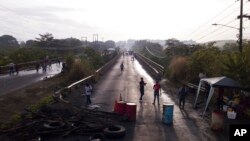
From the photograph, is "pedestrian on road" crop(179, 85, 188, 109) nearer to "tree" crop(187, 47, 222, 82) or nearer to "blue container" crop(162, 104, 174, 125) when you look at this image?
"blue container" crop(162, 104, 174, 125)

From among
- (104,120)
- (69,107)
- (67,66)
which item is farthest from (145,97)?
(67,66)

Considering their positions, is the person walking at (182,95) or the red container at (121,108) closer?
the red container at (121,108)

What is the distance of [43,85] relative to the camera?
1485 inches

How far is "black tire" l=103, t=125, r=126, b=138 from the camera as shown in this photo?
16766 mm

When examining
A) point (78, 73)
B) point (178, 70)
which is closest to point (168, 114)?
point (178, 70)

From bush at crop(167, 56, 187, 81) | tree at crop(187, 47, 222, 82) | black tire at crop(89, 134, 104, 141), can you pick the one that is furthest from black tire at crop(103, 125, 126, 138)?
bush at crop(167, 56, 187, 81)

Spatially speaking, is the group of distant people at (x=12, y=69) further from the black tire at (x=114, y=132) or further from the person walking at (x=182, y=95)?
the black tire at (x=114, y=132)

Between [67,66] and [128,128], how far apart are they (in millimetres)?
33148

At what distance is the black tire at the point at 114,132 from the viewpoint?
1677 cm

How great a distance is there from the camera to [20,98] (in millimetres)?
28328

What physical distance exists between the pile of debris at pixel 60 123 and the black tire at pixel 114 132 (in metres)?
0.38

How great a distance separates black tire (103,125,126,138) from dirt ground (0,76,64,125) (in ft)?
20.9

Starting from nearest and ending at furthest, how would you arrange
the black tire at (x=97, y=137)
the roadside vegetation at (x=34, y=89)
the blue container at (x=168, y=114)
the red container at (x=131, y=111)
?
the black tire at (x=97, y=137)
the blue container at (x=168, y=114)
the red container at (x=131, y=111)
the roadside vegetation at (x=34, y=89)

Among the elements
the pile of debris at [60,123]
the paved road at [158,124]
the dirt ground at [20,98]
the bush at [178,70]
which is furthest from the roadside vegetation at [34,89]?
the bush at [178,70]
